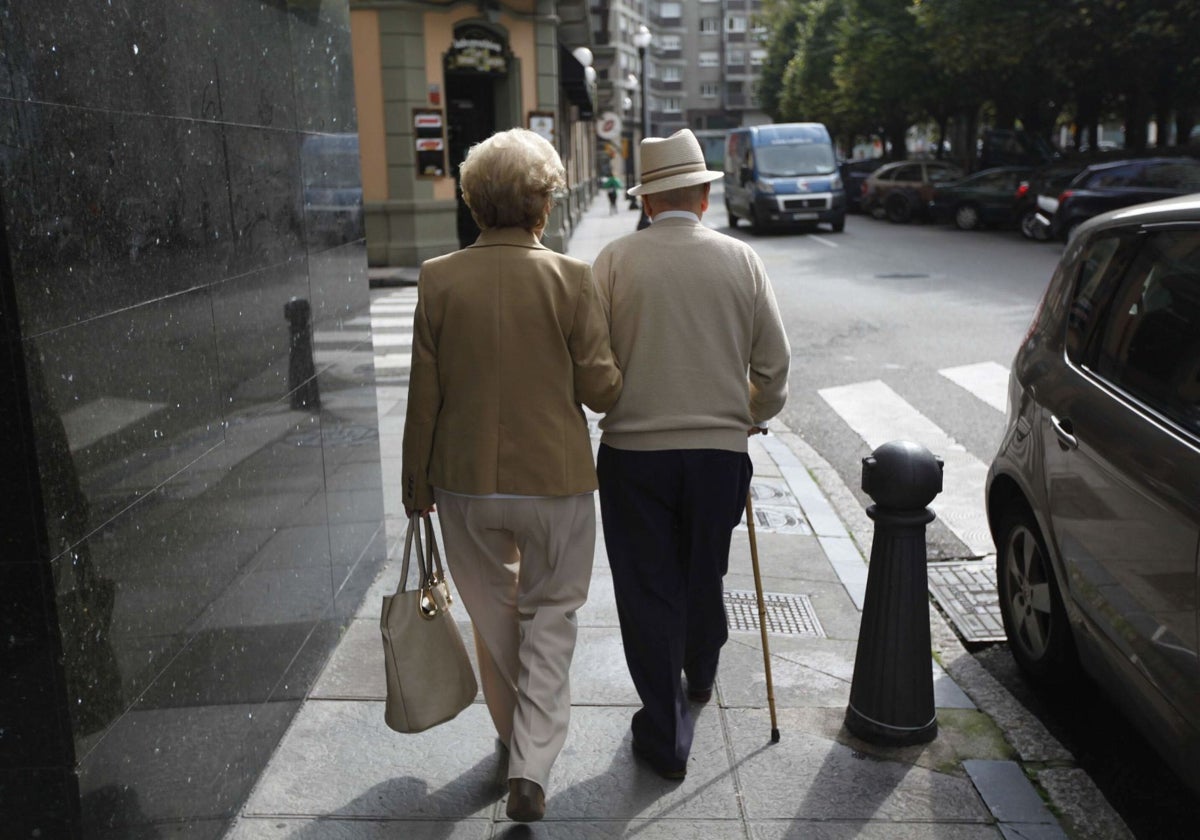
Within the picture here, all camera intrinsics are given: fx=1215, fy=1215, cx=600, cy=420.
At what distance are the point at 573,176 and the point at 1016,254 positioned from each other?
56.6 ft

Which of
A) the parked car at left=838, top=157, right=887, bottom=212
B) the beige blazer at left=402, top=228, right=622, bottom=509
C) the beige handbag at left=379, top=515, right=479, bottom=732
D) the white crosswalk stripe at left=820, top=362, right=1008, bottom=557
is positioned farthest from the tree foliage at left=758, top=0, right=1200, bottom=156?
the beige handbag at left=379, top=515, right=479, bottom=732

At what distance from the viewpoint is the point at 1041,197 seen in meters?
24.0

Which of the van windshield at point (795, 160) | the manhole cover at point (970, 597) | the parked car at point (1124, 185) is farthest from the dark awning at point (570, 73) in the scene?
the manhole cover at point (970, 597)

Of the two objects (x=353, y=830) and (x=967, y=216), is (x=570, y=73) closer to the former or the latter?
(x=967, y=216)

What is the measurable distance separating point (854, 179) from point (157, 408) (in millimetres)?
38257

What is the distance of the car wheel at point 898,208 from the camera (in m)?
32.0

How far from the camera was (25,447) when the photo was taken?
2.37m

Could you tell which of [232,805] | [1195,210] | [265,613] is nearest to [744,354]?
[1195,210]

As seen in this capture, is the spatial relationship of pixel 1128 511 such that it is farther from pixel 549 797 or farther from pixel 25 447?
pixel 25 447

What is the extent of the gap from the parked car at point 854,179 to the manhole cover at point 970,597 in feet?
105

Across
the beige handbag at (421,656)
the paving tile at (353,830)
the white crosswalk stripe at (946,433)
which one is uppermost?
the beige handbag at (421,656)

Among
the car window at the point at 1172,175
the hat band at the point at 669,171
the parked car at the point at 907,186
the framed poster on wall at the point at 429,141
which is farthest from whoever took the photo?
the parked car at the point at 907,186

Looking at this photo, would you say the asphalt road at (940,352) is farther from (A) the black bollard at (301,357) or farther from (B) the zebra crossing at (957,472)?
(A) the black bollard at (301,357)

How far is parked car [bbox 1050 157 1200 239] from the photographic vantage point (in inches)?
802
